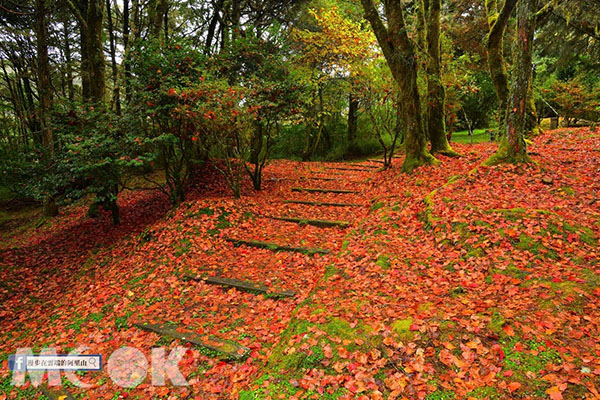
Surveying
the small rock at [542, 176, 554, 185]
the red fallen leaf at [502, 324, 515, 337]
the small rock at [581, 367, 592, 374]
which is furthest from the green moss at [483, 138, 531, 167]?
the small rock at [581, 367, 592, 374]

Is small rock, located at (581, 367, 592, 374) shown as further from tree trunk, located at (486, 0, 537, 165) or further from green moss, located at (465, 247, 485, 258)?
tree trunk, located at (486, 0, 537, 165)

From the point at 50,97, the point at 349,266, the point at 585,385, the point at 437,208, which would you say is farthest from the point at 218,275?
the point at 50,97

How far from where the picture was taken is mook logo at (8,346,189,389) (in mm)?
3758

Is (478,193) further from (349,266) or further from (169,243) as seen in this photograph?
(169,243)

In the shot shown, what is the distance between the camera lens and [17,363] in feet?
14.9

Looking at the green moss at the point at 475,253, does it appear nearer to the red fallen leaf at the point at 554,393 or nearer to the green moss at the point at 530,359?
the green moss at the point at 530,359

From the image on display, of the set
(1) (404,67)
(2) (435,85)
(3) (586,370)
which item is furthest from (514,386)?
(2) (435,85)

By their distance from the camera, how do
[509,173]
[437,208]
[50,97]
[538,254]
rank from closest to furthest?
1. [538,254]
2. [437,208]
3. [509,173]
4. [50,97]

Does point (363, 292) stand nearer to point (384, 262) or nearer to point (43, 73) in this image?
point (384, 262)

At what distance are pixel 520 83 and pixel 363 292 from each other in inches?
238

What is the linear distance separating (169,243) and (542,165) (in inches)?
351

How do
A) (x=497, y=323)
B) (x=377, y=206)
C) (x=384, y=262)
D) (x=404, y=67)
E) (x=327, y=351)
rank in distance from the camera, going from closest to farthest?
Result: (x=497, y=323)
(x=327, y=351)
(x=384, y=262)
(x=377, y=206)
(x=404, y=67)

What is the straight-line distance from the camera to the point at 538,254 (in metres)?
4.30

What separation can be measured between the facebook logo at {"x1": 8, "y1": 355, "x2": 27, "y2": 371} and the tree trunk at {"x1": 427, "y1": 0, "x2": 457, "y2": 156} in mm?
11592
